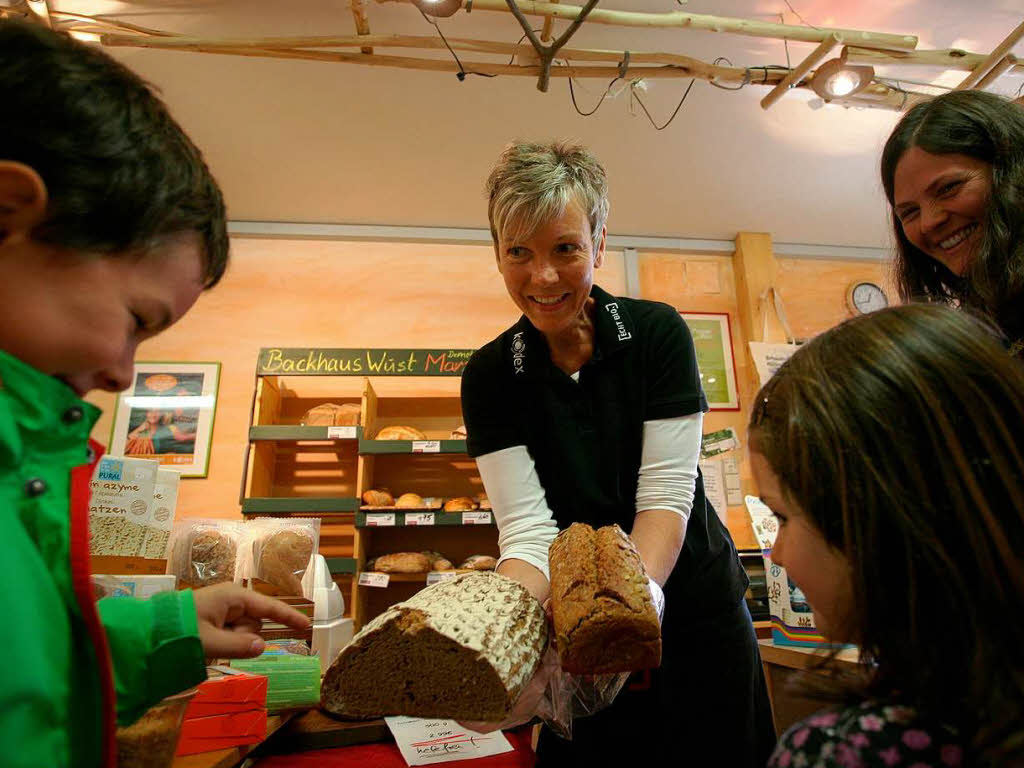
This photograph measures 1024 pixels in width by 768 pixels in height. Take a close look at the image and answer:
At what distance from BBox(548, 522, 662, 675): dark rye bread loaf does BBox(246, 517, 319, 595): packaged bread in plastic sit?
3.63 feet

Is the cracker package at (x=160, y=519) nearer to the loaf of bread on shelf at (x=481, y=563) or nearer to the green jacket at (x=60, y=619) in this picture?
the green jacket at (x=60, y=619)

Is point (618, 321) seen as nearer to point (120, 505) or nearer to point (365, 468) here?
point (120, 505)

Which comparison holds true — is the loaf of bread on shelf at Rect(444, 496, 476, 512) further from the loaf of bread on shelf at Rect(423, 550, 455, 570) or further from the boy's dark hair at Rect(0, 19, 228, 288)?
the boy's dark hair at Rect(0, 19, 228, 288)

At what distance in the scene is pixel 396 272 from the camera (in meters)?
4.34

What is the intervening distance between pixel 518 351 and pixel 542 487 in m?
0.32

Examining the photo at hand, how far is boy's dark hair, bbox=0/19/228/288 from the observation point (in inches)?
24.9

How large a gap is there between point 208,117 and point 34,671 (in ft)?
10.9

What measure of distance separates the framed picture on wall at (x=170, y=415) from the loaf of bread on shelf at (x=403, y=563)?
1317 mm

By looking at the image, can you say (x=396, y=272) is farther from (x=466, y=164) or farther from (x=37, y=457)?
(x=37, y=457)


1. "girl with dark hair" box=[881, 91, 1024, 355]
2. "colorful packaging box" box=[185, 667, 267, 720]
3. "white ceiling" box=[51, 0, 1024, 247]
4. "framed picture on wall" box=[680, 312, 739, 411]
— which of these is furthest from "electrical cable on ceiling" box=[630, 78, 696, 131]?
"colorful packaging box" box=[185, 667, 267, 720]

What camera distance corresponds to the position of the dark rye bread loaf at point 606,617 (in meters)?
0.92

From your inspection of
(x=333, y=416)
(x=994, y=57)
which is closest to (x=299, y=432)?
(x=333, y=416)

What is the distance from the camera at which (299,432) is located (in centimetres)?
340

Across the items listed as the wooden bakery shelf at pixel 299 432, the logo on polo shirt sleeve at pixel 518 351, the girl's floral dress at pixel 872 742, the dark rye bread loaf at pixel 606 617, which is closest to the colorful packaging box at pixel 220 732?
the dark rye bread loaf at pixel 606 617
